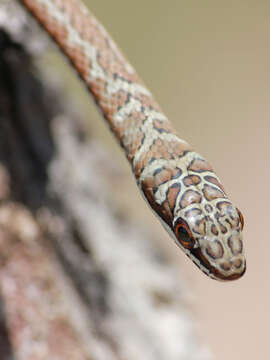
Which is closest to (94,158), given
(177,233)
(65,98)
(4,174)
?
(65,98)

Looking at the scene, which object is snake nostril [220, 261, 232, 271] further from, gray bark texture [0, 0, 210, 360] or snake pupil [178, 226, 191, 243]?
gray bark texture [0, 0, 210, 360]

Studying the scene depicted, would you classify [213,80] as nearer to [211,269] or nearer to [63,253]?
[63,253]

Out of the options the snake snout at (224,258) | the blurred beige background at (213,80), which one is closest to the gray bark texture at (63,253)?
the snake snout at (224,258)

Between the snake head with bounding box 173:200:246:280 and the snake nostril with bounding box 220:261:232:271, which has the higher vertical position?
the snake head with bounding box 173:200:246:280

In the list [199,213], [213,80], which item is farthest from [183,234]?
[213,80]

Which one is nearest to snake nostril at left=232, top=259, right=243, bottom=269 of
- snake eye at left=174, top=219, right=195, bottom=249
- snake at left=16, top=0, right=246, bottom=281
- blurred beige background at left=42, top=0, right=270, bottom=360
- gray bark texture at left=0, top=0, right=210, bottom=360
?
snake at left=16, top=0, right=246, bottom=281

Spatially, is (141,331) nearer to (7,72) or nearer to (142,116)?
(142,116)

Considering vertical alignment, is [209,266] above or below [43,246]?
below
